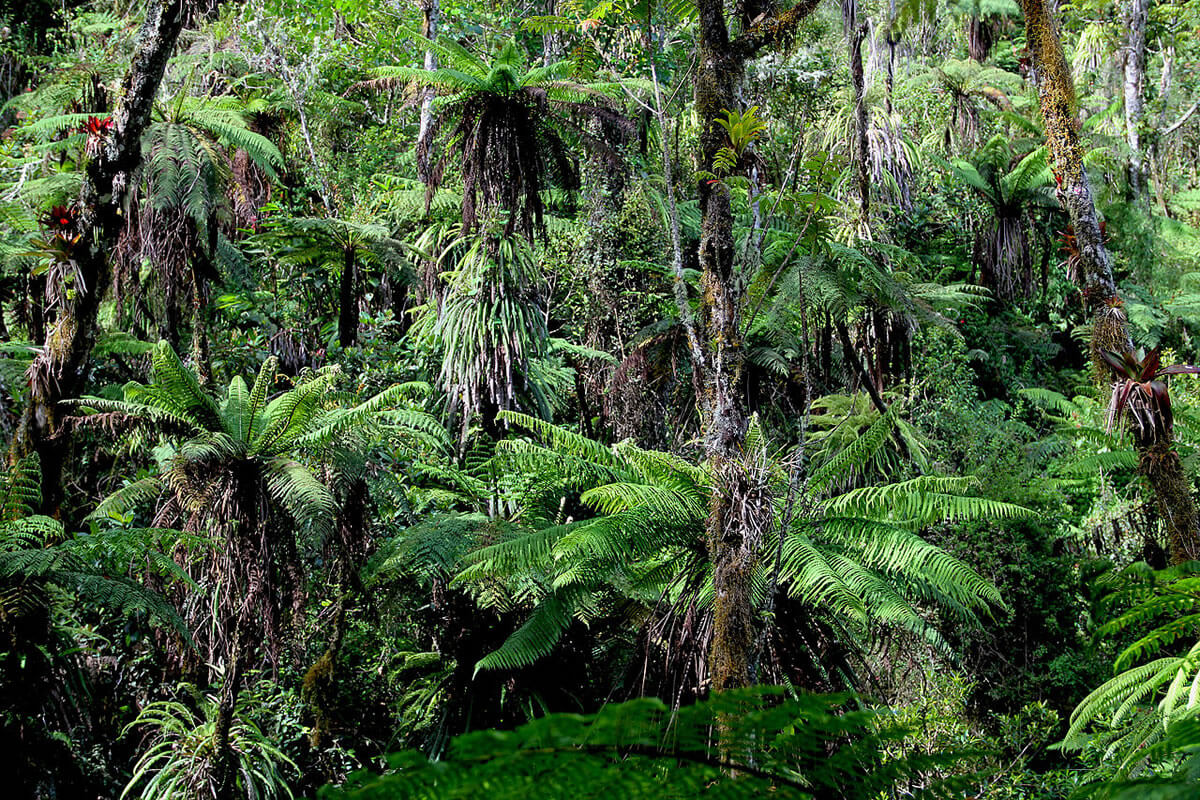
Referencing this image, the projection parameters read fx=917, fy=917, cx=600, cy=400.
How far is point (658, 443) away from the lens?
10852mm

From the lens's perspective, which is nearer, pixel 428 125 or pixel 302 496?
pixel 302 496

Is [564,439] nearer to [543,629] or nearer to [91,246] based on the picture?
[543,629]

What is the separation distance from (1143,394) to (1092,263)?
3.44 feet

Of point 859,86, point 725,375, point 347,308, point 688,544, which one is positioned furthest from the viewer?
point 347,308

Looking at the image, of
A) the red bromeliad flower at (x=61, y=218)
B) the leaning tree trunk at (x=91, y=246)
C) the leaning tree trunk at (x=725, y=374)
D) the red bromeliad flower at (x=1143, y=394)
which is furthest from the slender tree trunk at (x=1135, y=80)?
the red bromeliad flower at (x=61, y=218)

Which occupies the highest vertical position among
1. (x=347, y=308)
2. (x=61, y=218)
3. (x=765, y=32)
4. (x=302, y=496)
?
(x=765, y=32)

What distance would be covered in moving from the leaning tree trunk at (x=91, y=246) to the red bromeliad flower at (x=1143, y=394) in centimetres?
695

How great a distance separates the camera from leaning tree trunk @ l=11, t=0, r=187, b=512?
616cm

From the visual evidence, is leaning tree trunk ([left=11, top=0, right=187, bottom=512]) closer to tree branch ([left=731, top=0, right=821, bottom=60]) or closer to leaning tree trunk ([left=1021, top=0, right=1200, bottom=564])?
tree branch ([left=731, top=0, right=821, bottom=60])

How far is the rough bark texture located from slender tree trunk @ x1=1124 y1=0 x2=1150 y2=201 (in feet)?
38.4

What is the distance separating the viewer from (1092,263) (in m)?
6.85

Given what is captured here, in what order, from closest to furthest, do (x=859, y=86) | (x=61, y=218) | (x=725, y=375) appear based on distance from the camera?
(x=725, y=375) → (x=61, y=218) → (x=859, y=86)

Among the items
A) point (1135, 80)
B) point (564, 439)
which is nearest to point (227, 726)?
point (564, 439)

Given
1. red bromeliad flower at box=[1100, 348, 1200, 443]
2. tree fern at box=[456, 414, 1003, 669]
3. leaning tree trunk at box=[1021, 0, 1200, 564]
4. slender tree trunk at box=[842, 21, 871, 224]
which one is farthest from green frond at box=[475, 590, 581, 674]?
slender tree trunk at box=[842, 21, 871, 224]
